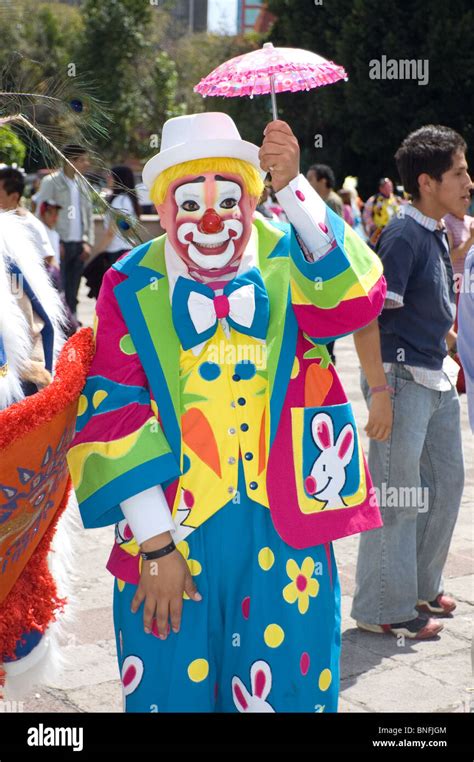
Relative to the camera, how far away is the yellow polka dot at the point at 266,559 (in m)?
2.49

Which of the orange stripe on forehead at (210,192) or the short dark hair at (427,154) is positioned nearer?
the orange stripe on forehead at (210,192)

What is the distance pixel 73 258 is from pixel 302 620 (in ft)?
27.1

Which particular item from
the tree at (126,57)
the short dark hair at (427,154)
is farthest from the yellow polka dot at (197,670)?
the tree at (126,57)

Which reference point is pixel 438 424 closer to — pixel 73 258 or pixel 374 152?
pixel 73 258

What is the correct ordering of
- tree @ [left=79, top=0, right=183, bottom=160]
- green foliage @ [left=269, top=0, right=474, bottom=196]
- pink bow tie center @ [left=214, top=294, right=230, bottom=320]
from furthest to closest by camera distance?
tree @ [left=79, top=0, right=183, bottom=160] < green foliage @ [left=269, top=0, right=474, bottom=196] < pink bow tie center @ [left=214, top=294, right=230, bottom=320]

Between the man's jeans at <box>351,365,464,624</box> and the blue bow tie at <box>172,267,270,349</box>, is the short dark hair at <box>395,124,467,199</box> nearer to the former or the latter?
the man's jeans at <box>351,365,464,624</box>

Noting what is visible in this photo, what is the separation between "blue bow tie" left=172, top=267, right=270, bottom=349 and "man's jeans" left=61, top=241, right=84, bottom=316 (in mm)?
7830

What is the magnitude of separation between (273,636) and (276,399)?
0.55 meters

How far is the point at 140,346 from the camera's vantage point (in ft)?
8.23

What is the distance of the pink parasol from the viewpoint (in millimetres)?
2602

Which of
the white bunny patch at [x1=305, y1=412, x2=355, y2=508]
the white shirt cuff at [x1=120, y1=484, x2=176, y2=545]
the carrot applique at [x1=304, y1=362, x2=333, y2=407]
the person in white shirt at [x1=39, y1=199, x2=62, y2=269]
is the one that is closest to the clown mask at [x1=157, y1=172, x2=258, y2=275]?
the carrot applique at [x1=304, y1=362, x2=333, y2=407]

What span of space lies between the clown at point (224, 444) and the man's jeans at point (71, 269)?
7.80 metres

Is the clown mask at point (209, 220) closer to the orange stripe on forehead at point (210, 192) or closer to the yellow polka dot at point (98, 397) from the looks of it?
the orange stripe on forehead at point (210, 192)

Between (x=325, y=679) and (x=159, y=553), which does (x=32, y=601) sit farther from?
(x=325, y=679)
